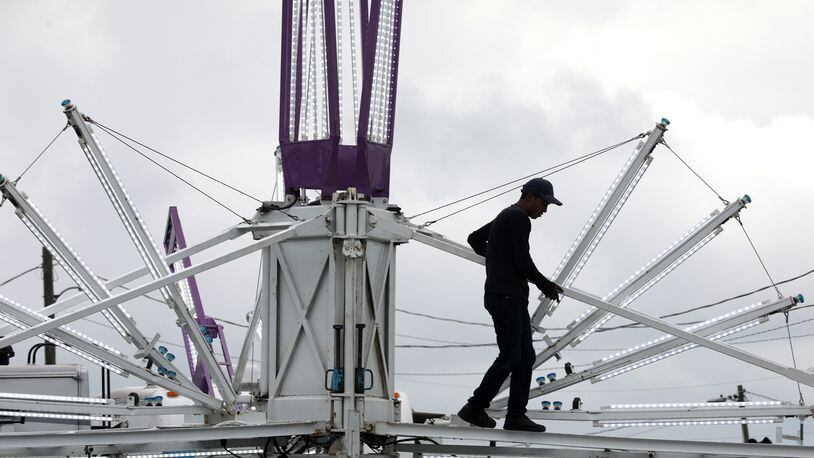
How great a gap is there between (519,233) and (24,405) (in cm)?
622

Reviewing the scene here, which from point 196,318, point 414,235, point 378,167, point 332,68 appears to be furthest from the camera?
point 196,318

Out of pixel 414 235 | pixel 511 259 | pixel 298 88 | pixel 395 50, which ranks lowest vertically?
pixel 511 259

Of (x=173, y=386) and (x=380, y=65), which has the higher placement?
→ (x=380, y=65)

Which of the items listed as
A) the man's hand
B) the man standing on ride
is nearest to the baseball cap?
the man standing on ride

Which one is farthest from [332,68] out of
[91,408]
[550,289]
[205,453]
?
[91,408]

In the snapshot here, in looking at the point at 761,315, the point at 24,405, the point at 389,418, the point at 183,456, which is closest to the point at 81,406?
the point at 24,405

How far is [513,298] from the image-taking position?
49.2ft

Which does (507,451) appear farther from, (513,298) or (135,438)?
(135,438)

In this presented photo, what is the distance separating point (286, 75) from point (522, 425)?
17.2ft

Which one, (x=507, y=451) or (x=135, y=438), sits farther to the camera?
(x=507, y=451)

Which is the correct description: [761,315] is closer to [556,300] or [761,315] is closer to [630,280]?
[630,280]

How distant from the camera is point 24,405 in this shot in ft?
52.7

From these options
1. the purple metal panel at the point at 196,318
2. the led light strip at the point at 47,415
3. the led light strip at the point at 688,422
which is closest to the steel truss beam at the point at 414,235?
the led light strip at the point at 688,422

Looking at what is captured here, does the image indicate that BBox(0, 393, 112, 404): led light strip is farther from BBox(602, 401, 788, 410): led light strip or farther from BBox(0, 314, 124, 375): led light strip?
BBox(602, 401, 788, 410): led light strip
